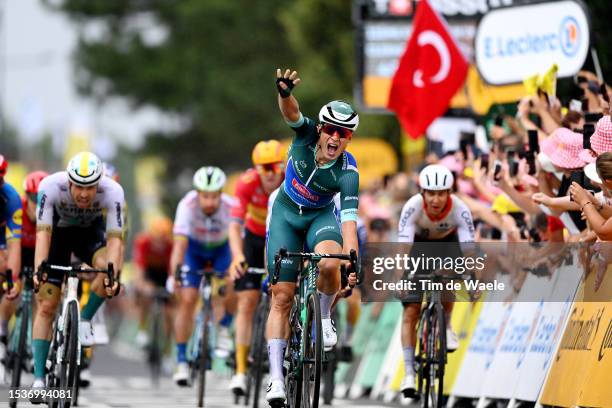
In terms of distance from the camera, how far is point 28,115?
261ft

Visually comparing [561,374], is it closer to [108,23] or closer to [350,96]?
[350,96]

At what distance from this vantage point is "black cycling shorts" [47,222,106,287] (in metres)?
13.5

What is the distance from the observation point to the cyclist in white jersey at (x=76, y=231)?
1268 cm

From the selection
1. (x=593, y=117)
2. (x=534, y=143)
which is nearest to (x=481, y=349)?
(x=534, y=143)

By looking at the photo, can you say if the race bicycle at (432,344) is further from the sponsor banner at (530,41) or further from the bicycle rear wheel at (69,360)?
the sponsor banner at (530,41)

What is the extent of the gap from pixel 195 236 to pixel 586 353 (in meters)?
5.95

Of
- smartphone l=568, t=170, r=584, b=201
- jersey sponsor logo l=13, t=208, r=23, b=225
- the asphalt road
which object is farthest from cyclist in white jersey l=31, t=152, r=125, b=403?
smartphone l=568, t=170, r=584, b=201

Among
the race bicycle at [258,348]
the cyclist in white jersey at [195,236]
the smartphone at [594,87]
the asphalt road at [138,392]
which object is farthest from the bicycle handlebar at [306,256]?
the cyclist in white jersey at [195,236]

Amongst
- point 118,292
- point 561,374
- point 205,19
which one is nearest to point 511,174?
point 561,374

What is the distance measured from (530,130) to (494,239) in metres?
1.48

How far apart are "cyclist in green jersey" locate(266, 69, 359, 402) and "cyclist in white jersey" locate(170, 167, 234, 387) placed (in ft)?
14.9

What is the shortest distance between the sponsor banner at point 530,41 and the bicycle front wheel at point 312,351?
588 cm

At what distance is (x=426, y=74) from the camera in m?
19.0

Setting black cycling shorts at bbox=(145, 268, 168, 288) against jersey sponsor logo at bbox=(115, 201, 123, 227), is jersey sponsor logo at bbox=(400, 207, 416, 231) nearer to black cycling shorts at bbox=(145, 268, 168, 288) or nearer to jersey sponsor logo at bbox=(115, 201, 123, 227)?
jersey sponsor logo at bbox=(115, 201, 123, 227)
